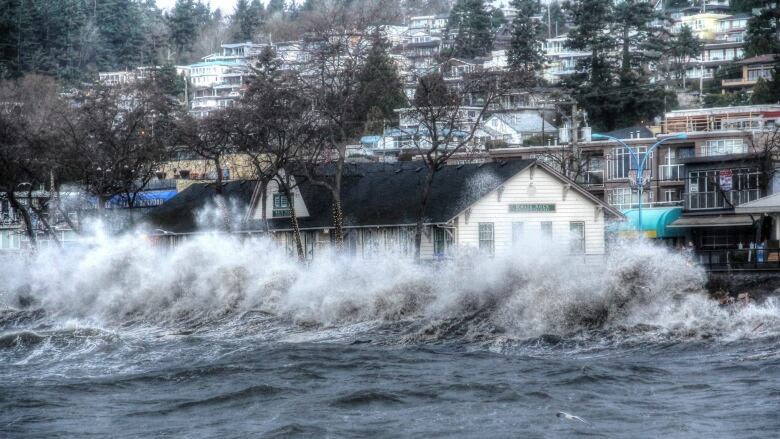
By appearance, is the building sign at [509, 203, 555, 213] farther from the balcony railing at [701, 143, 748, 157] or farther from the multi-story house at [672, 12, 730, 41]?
the multi-story house at [672, 12, 730, 41]

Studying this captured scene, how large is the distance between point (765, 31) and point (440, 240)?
7425 centimetres

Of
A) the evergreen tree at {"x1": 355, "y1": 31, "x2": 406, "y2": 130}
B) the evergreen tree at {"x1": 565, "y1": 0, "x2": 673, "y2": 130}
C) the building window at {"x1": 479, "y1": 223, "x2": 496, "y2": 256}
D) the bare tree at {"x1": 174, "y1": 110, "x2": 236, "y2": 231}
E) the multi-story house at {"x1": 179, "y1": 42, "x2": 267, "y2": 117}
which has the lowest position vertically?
the building window at {"x1": 479, "y1": 223, "x2": 496, "y2": 256}

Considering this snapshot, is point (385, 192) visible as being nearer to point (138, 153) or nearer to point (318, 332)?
point (138, 153)

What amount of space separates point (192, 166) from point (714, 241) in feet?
112

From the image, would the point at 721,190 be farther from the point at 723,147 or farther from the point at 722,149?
the point at 723,147

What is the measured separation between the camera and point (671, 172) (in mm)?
73188

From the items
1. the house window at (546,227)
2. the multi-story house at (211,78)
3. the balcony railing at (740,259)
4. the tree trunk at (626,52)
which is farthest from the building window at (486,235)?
the multi-story house at (211,78)

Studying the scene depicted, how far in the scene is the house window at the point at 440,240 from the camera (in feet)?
167

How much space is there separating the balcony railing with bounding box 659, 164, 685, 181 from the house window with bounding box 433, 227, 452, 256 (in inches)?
982

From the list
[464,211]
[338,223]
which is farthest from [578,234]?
[338,223]

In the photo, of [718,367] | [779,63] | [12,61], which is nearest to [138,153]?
[718,367]

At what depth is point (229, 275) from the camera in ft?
137

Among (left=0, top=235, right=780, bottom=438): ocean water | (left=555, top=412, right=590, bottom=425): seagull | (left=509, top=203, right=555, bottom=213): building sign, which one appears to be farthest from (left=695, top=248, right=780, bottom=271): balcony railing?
(left=555, top=412, right=590, bottom=425): seagull

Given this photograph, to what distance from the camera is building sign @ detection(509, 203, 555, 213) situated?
51938 mm
